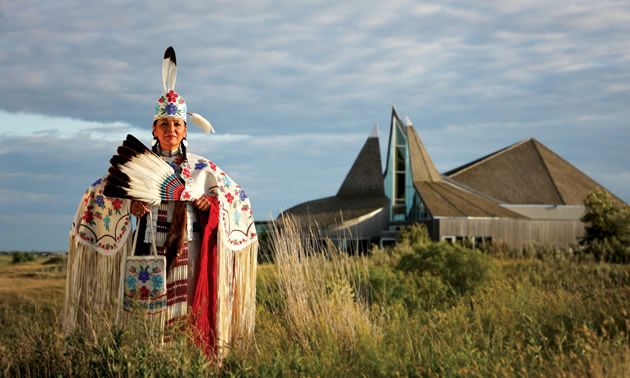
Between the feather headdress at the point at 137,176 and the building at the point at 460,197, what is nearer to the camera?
the feather headdress at the point at 137,176

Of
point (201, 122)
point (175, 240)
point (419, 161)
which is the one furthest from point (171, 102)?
point (419, 161)

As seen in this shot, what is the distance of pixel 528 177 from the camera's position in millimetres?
34031

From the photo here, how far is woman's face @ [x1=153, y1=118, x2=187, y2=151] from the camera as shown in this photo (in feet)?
16.2

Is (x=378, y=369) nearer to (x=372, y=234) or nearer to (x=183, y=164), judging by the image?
(x=183, y=164)

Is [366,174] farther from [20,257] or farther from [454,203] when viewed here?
[20,257]

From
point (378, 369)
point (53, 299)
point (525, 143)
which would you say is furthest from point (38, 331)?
point (525, 143)

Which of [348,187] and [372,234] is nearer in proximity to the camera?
[372,234]

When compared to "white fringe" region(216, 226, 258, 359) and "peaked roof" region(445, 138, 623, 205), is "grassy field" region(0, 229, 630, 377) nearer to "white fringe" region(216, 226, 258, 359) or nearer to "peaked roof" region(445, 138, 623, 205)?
"white fringe" region(216, 226, 258, 359)

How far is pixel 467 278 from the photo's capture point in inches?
426

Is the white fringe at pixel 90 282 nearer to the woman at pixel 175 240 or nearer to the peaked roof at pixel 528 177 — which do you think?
the woman at pixel 175 240

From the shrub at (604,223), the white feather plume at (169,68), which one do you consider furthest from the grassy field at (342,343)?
the shrub at (604,223)

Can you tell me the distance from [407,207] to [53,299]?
21798 mm

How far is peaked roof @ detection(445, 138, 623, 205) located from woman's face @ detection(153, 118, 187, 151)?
1161 inches

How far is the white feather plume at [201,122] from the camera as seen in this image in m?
5.25
